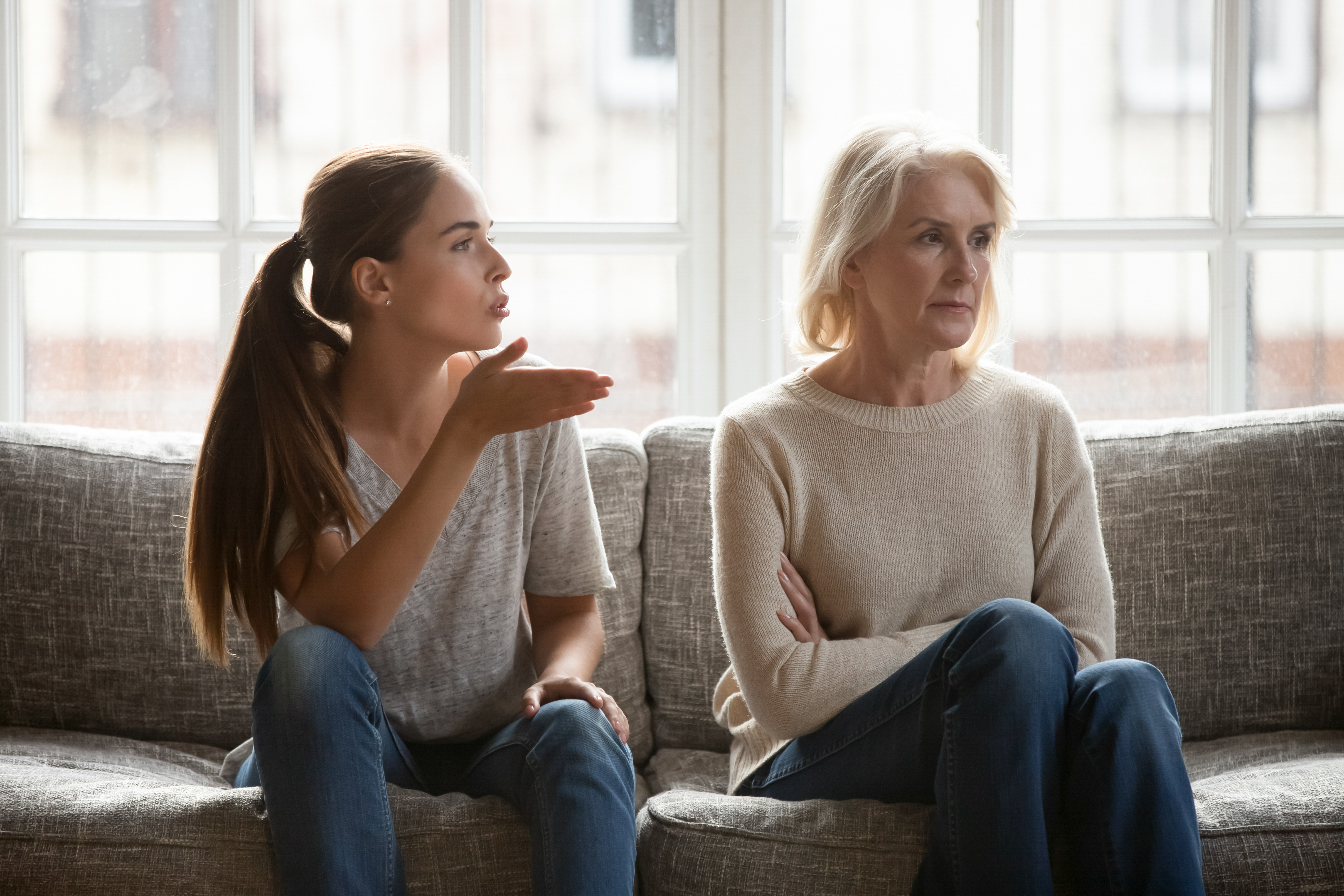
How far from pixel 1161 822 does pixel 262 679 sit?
95cm

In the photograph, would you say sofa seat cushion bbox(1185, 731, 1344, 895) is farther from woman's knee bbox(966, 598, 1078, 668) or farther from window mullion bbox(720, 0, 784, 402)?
window mullion bbox(720, 0, 784, 402)

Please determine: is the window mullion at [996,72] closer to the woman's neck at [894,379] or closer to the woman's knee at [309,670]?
the woman's neck at [894,379]

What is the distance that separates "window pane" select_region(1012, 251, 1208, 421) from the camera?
2377 mm

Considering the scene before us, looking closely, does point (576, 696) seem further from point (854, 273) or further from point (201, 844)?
point (854, 273)

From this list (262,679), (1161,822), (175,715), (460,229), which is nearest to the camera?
(1161,822)

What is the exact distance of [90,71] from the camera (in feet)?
7.70

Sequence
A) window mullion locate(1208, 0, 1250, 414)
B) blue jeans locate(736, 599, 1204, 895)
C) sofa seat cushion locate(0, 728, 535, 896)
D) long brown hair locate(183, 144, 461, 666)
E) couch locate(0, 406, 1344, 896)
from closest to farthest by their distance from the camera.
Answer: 1. blue jeans locate(736, 599, 1204, 895)
2. sofa seat cushion locate(0, 728, 535, 896)
3. long brown hair locate(183, 144, 461, 666)
4. couch locate(0, 406, 1344, 896)
5. window mullion locate(1208, 0, 1250, 414)

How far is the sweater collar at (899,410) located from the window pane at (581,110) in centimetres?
87

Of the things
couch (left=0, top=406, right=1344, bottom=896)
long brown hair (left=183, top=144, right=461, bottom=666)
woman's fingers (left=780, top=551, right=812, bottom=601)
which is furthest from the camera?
couch (left=0, top=406, right=1344, bottom=896)

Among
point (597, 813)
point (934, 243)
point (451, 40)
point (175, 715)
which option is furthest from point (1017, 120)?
point (175, 715)

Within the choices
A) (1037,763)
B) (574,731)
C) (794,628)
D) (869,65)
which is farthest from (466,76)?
(1037,763)

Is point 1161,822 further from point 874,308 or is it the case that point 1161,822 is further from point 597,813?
point 874,308

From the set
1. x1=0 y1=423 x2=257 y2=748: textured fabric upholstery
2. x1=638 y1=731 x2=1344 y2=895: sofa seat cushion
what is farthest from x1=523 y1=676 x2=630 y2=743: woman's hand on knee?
x1=0 y1=423 x2=257 y2=748: textured fabric upholstery

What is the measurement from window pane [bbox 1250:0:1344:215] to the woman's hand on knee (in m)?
1.72
